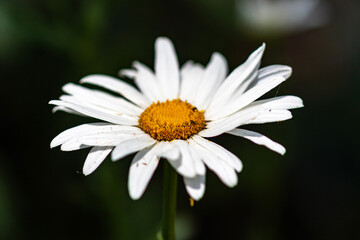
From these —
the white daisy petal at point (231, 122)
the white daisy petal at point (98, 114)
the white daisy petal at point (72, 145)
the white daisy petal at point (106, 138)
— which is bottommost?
the white daisy petal at point (72, 145)

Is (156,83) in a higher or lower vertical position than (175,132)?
higher

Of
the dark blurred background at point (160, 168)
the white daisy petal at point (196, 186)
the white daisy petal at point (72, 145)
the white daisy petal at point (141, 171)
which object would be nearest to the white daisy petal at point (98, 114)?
the white daisy petal at point (72, 145)

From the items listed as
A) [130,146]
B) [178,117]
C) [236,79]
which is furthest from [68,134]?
[236,79]

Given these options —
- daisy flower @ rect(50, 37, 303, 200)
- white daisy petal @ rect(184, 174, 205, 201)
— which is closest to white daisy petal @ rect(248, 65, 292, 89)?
daisy flower @ rect(50, 37, 303, 200)

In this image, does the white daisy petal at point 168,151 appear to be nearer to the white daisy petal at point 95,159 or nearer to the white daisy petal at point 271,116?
the white daisy petal at point 95,159

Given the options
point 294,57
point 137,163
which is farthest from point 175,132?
point 294,57
